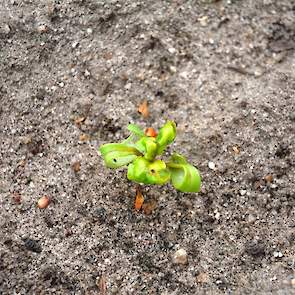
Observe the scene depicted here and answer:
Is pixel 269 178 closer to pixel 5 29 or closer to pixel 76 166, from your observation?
pixel 76 166

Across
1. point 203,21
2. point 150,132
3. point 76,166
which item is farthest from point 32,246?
point 203,21

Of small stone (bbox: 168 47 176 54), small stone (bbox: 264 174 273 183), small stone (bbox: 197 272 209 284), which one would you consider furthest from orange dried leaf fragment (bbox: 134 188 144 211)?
small stone (bbox: 168 47 176 54)

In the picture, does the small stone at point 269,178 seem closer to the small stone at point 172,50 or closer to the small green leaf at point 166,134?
the small green leaf at point 166,134

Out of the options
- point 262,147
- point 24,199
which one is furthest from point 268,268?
point 24,199

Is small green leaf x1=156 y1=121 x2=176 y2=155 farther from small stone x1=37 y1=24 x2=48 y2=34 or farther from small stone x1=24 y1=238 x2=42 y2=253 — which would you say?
small stone x1=37 y1=24 x2=48 y2=34

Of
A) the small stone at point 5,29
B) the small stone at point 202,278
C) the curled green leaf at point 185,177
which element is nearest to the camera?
the curled green leaf at point 185,177

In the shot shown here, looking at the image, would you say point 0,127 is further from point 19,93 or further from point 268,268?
point 268,268

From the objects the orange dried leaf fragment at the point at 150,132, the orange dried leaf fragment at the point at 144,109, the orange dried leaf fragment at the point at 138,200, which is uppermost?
the orange dried leaf fragment at the point at 144,109

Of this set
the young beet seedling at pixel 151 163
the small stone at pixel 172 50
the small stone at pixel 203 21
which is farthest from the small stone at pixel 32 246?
the small stone at pixel 203 21

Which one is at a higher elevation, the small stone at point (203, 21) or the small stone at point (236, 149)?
the small stone at point (203, 21)
